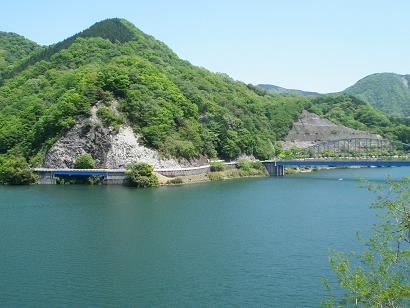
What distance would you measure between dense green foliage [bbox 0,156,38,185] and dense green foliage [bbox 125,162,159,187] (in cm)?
1732

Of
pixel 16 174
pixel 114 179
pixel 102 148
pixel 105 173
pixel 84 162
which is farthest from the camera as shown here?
pixel 102 148

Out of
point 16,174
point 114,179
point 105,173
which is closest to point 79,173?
point 105,173

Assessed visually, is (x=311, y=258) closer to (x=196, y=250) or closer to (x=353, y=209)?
(x=196, y=250)

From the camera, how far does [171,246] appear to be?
4141 centimetres

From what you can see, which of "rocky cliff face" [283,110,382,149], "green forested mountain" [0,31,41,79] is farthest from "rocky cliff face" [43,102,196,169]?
"green forested mountain" [0,31,41,79]

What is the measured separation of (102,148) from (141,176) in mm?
13265

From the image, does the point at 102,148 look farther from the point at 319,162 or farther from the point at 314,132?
the point at 314,132

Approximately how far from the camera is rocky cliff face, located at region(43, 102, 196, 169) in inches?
3526

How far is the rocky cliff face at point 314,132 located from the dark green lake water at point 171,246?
7765cm

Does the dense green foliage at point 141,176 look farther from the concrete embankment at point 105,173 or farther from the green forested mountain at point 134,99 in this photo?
the green forested mountain at point 134,99

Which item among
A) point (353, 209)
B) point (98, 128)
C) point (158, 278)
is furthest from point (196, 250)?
point (98, 128)

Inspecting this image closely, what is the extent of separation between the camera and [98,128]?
3656 inches

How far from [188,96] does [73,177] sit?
127 feet

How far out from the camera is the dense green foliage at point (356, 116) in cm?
16638
